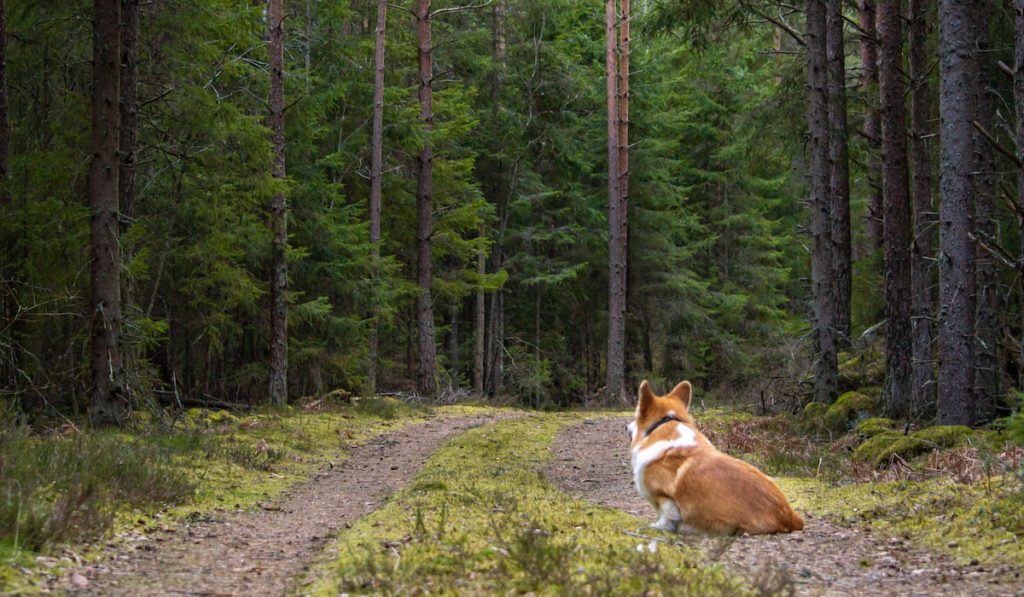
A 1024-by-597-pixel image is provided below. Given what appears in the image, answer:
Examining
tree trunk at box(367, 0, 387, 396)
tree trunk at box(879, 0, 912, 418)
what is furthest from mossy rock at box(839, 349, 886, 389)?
tree trunk at box(367, 0, 387, 396)

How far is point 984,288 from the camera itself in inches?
475

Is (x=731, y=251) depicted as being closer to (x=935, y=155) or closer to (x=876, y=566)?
(x=935, y=155)

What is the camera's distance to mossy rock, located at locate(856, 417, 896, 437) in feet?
43.0

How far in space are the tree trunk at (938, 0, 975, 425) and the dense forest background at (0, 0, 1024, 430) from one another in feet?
0.12

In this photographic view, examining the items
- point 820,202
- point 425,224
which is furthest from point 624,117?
point 820,202

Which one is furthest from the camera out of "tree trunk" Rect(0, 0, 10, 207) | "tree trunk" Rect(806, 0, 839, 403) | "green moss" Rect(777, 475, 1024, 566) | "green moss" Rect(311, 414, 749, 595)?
"tree trunk" Rect(806, 0, 839, 403)

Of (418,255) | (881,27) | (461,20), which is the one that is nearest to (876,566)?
(881,27)

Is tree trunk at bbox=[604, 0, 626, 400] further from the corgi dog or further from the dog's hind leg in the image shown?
the dog's hind leg

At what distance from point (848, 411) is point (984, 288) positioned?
A: 3.81 metres

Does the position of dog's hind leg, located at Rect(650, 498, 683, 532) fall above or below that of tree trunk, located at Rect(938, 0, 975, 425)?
below

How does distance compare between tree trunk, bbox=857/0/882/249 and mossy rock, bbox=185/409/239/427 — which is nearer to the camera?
mossy rock, bbox=185/409/239/427

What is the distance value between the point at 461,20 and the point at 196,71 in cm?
1982

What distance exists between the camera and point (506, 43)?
35.3 meters

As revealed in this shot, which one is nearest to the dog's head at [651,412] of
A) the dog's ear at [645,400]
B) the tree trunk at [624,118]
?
the dog's ear at [645,400]
